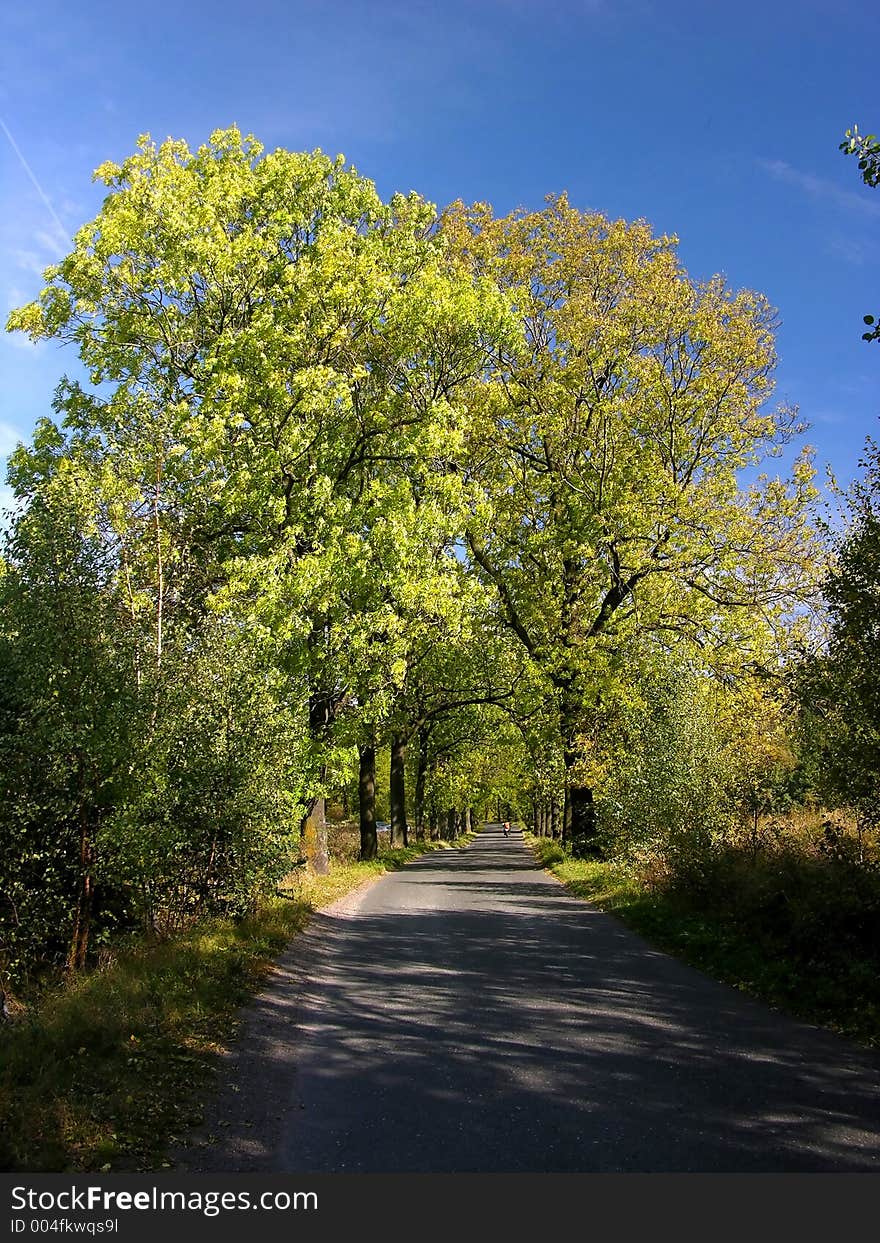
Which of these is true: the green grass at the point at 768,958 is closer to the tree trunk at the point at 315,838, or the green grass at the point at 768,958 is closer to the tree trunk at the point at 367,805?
the tree trunk at the point at 315,838

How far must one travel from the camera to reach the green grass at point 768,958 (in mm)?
8734

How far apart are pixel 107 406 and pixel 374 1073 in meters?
18.0

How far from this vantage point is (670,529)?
24.2 meters

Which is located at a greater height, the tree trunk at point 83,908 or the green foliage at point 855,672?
the green foliage at point 855,672

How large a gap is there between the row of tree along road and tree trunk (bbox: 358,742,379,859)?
0.13 meters

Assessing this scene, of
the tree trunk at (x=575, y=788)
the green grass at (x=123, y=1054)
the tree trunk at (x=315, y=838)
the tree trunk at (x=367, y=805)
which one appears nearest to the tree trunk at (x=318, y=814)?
the tree trunk at (x=315, y=838)

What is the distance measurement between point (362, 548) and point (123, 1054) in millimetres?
13810

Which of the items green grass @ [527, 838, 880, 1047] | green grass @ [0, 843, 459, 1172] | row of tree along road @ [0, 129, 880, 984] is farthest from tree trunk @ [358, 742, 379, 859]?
green grass @ [0, 843, 459, 1172]

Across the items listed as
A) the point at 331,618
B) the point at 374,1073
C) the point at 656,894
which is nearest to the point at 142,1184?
the point at 374,1073

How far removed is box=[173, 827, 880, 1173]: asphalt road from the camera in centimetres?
530

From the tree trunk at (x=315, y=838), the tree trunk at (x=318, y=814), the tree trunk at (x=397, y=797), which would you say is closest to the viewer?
the tree trunk at (x=318, y=814)

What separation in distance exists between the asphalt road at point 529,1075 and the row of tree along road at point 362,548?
3.54 metres

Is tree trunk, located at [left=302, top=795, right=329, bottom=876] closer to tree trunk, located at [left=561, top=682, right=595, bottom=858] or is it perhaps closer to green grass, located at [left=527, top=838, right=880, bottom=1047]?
tree trunk, located at [left=561, top=682, right=595, bottom=858]

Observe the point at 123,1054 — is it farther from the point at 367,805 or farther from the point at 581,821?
the point at 367,805
